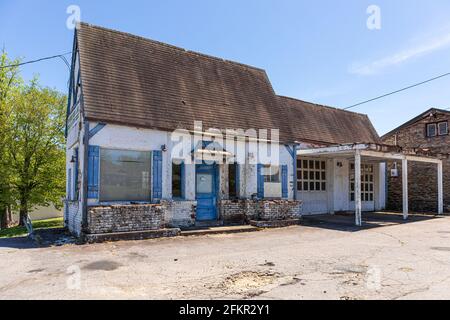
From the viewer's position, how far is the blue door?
12.8m

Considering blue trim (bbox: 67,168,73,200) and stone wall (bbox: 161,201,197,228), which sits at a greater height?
blue trim (bbox: 67,168,73,200)

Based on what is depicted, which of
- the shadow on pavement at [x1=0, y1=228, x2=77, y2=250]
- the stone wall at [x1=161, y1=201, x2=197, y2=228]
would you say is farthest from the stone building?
the shadow on pavement at [x1=0, y1=228, x2=77, y2=250]

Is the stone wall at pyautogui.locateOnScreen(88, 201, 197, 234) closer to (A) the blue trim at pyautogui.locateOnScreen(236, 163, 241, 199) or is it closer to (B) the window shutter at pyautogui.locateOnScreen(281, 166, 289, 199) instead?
(A) the blue trim at pyautogui.locateOnScreen(236, 163, 241, 199)

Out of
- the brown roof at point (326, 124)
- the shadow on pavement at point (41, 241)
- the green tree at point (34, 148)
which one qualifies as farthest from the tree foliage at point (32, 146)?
the brown roof at point (326, 124)

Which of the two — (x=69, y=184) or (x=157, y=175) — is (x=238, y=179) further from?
(x=69, y=184)

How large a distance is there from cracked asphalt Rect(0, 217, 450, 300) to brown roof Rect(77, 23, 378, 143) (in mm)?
4175

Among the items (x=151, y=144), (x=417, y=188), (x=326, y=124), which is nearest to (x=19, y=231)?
(x=151, y=144)

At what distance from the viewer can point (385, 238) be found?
1074cm

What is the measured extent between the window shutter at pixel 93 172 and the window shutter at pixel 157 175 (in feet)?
5.75

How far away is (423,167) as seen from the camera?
21.3 metres

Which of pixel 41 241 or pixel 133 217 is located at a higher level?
pixel 133 217

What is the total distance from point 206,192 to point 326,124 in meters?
9.45

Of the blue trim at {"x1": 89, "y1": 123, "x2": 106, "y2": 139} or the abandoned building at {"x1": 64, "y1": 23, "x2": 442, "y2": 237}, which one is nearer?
the blue trim at {"x1": 89, "y1": 123, "x2": 106, "y2": 139}
